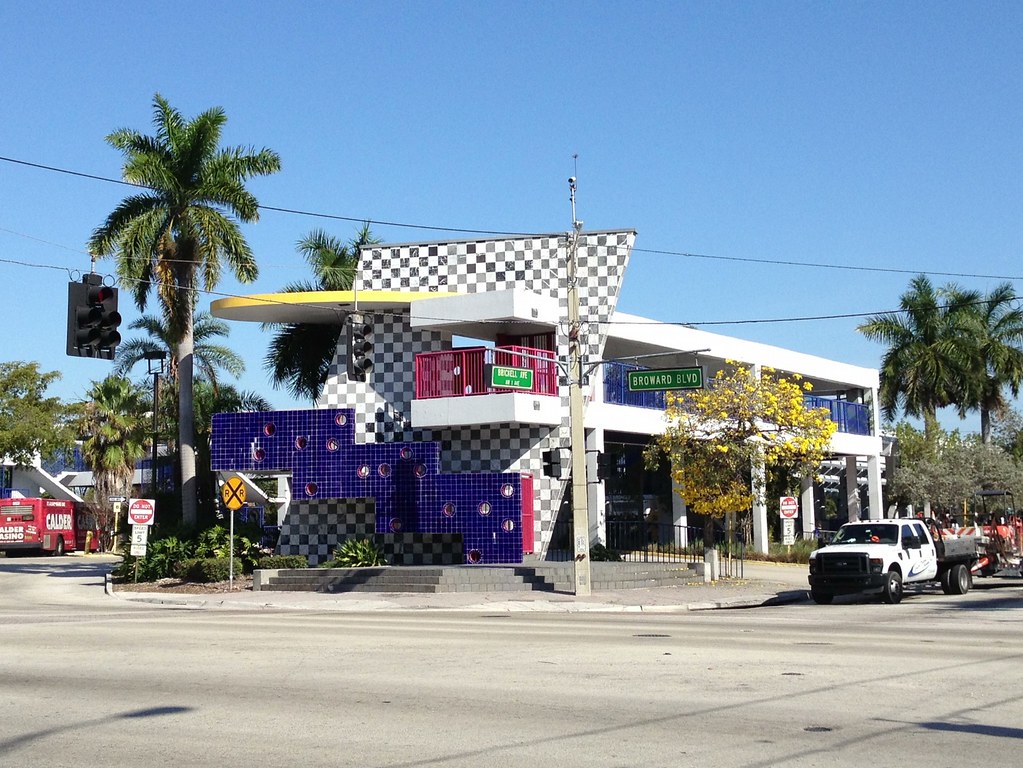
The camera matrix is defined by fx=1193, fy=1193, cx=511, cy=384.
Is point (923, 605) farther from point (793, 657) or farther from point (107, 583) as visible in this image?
point (107, 583)

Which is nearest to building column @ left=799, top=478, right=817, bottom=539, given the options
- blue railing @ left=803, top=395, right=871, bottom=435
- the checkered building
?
blue railing @ left=803, top=395, right=871, bottom=435

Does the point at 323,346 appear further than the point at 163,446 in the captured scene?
No

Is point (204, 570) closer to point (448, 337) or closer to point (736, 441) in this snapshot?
point (448, 337)

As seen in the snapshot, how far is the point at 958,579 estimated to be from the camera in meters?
28.5

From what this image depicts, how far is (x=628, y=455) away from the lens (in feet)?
147

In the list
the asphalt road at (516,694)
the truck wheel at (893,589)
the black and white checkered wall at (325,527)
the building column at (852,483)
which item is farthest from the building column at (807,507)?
the asphalt road at (516,694)

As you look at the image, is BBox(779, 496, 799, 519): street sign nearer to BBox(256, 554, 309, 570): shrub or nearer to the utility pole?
the utility pole

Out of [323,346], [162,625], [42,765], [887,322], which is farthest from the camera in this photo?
[887,322]

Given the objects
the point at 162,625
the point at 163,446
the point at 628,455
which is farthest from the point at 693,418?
the point at 163,446

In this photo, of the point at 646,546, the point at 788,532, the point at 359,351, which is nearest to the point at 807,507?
the point at 788,532

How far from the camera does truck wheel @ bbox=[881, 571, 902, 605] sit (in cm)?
2623

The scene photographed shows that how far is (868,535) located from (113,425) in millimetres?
45594

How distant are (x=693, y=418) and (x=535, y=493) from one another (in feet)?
17.0

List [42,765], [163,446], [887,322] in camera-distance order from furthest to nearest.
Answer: [163,446] → [887,322] → [42,765]
